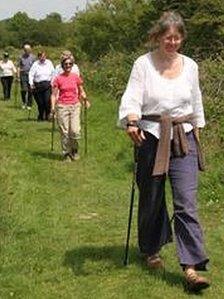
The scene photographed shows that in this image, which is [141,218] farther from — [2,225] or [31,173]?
[31,173]

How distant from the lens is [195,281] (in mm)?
6242

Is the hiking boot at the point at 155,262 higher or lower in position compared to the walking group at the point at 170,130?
lower

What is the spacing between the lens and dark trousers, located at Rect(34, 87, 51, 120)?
19.2 meters

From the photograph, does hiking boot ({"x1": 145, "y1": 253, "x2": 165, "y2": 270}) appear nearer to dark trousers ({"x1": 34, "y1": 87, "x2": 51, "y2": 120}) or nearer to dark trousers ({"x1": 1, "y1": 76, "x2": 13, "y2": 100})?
dark trousers ({"x1": 34, "y1": 87, "x2": 51, "y2": 120})

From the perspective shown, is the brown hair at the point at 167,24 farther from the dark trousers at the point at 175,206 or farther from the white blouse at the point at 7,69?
the white blouse at the point at 7,69

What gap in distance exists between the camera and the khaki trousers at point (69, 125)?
13.6 metres

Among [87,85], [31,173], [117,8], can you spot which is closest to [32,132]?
[31,173]

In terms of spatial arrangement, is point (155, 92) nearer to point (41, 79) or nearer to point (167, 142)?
point (167, 142)

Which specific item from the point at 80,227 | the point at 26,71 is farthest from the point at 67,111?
the point at 26,71

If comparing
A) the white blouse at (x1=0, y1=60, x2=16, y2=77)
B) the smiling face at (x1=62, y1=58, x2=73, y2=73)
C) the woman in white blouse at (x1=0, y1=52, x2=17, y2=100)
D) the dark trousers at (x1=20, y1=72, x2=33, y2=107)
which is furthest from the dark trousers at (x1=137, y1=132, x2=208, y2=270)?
the white blouse at (x1=0, y1=60, x2=16, y2=77)

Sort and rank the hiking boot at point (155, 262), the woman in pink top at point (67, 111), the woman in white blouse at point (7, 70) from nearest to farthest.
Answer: the hiking boot at point (155, 262)
the woman in pink top at point (67, 111)
the woman in white blouse at point (7, 70)

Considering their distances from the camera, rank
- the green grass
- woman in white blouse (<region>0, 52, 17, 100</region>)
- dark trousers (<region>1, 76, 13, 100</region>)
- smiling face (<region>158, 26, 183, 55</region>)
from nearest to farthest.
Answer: smiling face (<region>158, 26, 183, 55</region>) < the green grass < woman in white blouse (<region>0, 52, 17, 100</region>) < dark trousers (<region>1, 76, 13, 100</region>)

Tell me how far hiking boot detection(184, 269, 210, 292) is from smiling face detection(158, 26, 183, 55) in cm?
184

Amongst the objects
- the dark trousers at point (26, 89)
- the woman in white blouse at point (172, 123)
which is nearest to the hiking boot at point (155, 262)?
the woman in white blouse at point (172, 123)
